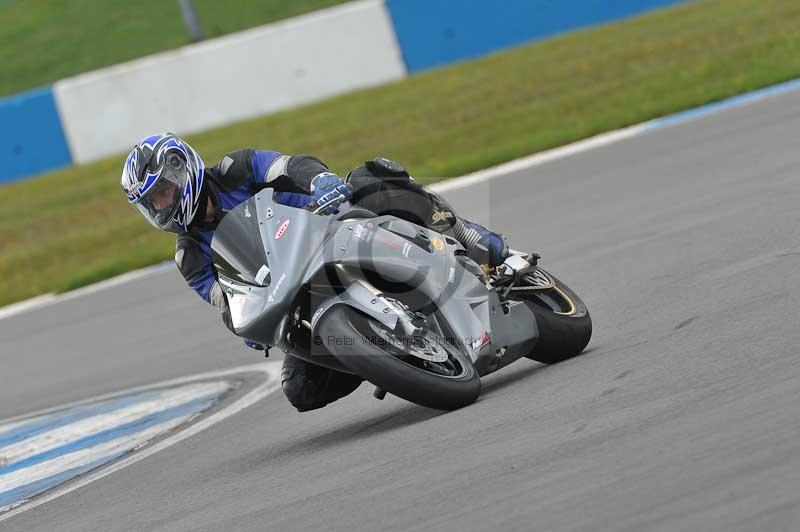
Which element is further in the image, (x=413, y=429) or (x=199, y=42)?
(x=199, y=42)

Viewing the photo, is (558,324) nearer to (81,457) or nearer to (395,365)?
(395,365)

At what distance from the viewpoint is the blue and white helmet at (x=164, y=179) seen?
6.25 metres

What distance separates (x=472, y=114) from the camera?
18688mm

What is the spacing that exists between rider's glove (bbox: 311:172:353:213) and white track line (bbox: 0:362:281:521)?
1.92m

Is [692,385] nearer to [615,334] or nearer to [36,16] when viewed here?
[615,334]

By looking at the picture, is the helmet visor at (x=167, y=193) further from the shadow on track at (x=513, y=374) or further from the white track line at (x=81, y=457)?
the white track line at (x=81, y=457)

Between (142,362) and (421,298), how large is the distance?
4.36 metres

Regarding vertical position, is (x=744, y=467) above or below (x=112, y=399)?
above

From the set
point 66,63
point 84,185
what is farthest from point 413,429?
point 66,63

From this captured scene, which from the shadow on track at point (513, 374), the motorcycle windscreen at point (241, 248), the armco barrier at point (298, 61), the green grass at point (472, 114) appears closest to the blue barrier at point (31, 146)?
the armco barrier at point (298, 61)

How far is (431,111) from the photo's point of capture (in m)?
19.5

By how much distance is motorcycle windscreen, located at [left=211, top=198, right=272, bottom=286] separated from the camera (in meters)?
6.07

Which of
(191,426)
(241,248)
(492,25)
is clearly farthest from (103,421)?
(492,25)

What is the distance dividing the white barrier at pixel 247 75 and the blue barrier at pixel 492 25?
0.39 m
